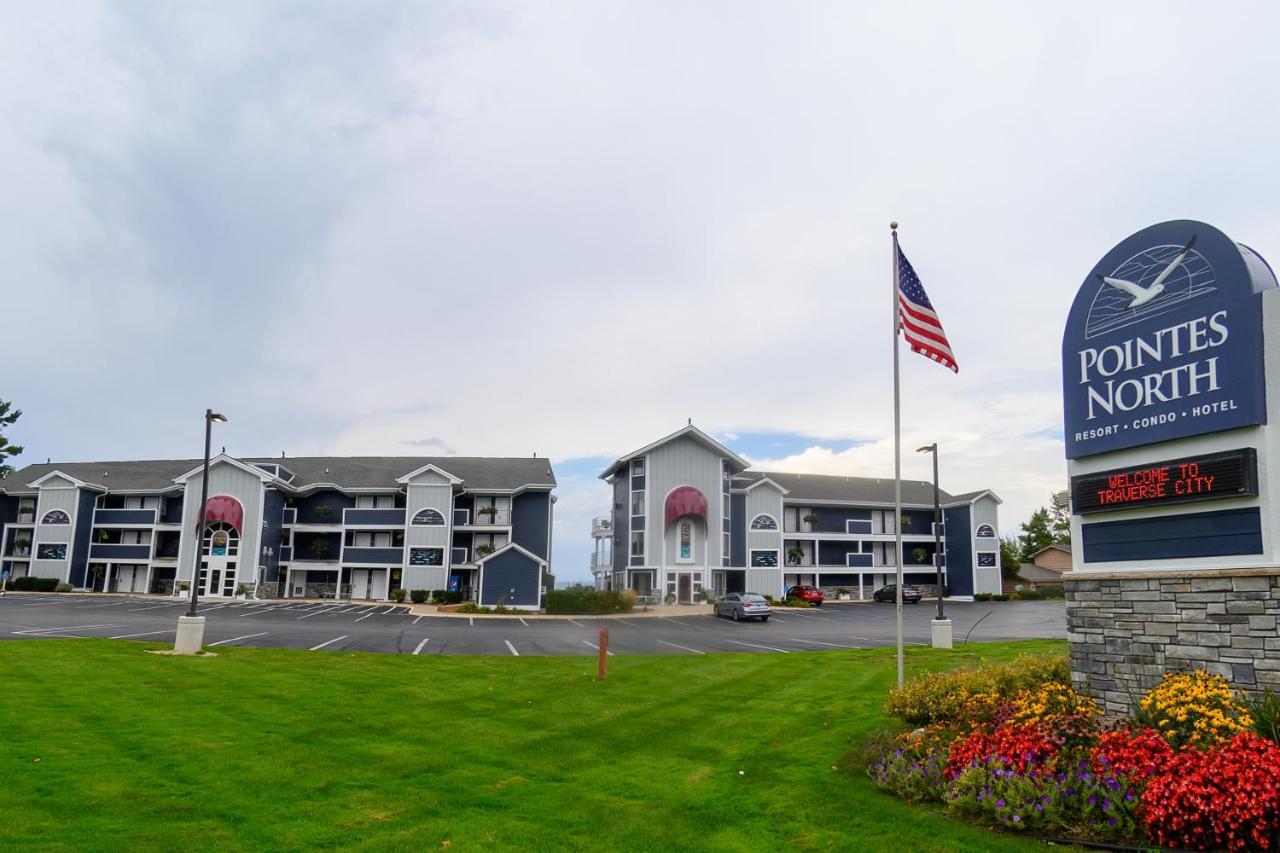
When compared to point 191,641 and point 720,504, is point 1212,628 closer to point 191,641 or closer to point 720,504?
point 191,641

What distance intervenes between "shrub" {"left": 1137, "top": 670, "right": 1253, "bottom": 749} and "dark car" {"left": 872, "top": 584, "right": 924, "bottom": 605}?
50061mm

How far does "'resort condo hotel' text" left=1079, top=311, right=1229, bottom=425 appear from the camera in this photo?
10787 mm

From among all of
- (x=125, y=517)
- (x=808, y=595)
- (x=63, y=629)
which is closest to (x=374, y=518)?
(x=125, y=517)

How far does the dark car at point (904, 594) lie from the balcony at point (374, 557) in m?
34.9

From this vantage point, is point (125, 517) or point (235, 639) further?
point (125, 517)

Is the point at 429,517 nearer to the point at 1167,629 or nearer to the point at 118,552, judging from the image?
the point at 118,552

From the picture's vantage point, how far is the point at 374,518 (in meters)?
55.9

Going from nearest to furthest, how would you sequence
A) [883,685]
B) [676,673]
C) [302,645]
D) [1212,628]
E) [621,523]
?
[1212,628], [883,685], [676,673], [302,645], [621,523]

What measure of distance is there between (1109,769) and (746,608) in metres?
34.1

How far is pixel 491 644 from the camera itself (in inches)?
1053

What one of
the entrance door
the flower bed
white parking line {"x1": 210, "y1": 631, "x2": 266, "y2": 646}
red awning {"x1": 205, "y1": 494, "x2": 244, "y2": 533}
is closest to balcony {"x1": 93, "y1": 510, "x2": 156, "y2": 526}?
red awning {"x1": 205, "y1": 494, "x2": 244, "y2": 533}

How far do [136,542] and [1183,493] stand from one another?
64439mm

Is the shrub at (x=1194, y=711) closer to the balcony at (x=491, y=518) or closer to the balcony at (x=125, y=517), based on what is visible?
the balcony at (x=491, y=518)

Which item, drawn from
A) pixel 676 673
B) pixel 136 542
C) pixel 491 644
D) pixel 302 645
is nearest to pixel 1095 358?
pixel 676 673
